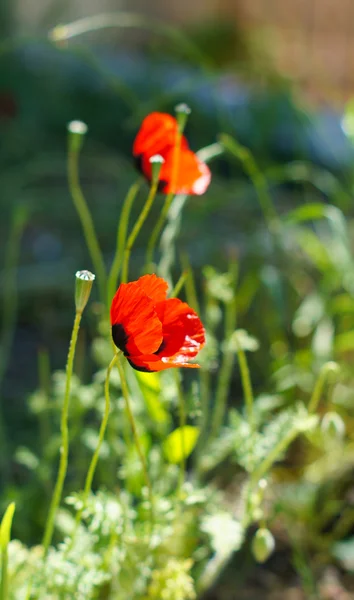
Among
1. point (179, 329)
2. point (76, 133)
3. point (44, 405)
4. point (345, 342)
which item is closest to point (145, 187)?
point (345, 342)

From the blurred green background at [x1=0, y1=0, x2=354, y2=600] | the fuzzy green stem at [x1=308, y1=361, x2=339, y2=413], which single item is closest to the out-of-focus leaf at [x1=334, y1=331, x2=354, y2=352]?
the blurred green background at [x1=0, y1=0, x2=354, y2=600]

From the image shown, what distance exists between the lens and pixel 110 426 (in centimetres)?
98

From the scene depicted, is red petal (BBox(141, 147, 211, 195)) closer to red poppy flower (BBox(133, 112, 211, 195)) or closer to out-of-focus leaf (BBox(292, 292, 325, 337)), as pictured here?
red poppy flower (BBox(133, 112, 211, 195))

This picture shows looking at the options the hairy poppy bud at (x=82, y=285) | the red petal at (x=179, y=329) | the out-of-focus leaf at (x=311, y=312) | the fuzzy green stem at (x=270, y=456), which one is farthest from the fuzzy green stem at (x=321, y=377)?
the out-of-focus leaf at (x=311, y=312)

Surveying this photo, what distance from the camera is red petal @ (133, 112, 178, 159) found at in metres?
0.85

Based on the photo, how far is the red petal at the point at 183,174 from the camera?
86 cm

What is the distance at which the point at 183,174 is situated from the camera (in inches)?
35.5

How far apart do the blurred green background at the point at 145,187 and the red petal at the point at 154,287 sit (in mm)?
485

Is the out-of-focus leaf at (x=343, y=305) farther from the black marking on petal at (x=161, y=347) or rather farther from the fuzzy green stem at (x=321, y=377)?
the black marking on petal at (x=161, y=347)

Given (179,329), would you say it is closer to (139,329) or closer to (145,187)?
(139,329)

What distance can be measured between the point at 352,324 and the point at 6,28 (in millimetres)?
2407

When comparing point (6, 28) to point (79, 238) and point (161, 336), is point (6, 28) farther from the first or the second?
point (161, 336)

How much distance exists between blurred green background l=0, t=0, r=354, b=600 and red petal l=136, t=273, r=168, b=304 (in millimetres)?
485

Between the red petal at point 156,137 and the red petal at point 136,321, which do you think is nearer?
the red petal at point 136,321
